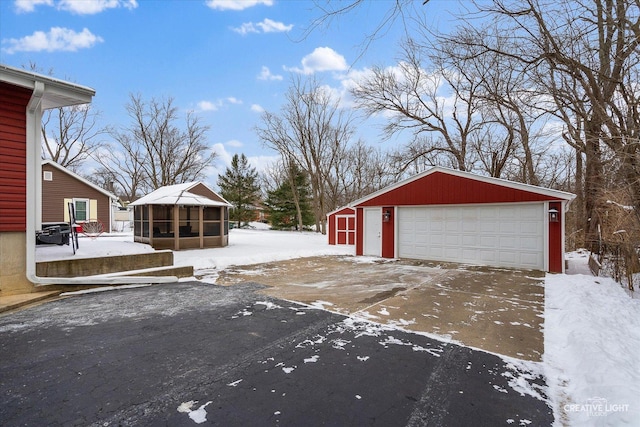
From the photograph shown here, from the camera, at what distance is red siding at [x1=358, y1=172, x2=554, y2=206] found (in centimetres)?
915

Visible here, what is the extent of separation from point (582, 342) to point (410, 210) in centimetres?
798

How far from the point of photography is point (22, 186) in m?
5.06

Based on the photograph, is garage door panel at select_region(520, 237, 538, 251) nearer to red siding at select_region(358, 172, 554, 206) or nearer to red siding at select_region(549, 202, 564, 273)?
red siding at select_region(549, 202, 564, 273)

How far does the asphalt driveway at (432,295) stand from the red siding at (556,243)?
59 centimetres

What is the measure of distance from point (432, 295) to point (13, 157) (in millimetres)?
7288

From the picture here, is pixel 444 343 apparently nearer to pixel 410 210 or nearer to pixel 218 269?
pixel 218 269

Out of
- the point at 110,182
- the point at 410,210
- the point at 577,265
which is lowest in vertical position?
the point at 577,265

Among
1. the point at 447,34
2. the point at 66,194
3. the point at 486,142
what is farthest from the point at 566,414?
the point at 66,194

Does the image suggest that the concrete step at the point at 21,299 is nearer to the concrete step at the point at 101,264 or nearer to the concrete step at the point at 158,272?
the concrete step at the point at 101,264

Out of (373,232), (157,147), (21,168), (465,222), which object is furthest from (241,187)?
(21,168)

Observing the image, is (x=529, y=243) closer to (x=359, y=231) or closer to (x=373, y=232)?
(x=373, y=232)

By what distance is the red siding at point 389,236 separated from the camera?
37.6ft

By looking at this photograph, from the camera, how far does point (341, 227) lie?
1650 cm

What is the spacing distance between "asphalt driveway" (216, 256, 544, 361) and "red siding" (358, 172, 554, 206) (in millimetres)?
2098
